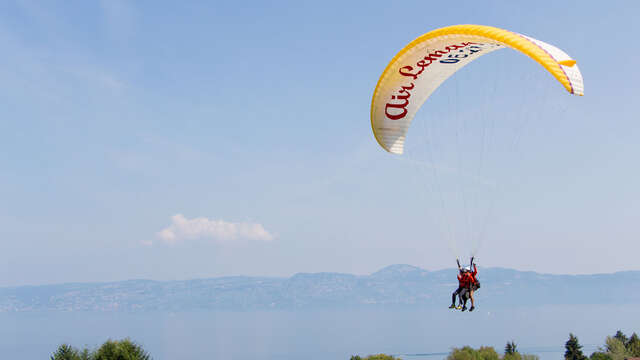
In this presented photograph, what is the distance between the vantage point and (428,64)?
15.9m

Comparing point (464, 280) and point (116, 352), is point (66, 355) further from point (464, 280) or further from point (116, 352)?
point (464, 280)

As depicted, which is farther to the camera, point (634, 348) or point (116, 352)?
point (634, 348)

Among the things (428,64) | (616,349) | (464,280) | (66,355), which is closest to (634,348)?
(616,349)

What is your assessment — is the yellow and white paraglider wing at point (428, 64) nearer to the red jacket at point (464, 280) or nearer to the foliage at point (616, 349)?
the red jacket at point (464, 280)

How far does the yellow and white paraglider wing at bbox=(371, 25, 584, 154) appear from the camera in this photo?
1240cm

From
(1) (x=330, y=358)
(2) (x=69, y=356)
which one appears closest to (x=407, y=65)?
(2) (x=69, y=356)

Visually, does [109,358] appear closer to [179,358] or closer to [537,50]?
[537,50]

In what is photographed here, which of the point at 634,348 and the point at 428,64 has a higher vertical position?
the point at 428,64

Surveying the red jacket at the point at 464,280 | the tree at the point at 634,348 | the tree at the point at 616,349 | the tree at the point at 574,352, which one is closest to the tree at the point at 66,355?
the red jacket at the point at 464,280

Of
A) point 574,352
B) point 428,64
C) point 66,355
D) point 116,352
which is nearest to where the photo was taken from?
point 428,64

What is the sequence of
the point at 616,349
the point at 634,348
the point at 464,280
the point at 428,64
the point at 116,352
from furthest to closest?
the point at 616,349, the point at 634,348, the point at 116,352, the point at 428,64, the point at 464,280

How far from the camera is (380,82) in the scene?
639 inches

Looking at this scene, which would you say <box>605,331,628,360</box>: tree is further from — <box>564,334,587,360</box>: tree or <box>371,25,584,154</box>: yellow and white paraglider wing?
<box>371,25,584,154</box>: yellow and white paraglider wing

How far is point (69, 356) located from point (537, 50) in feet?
108
